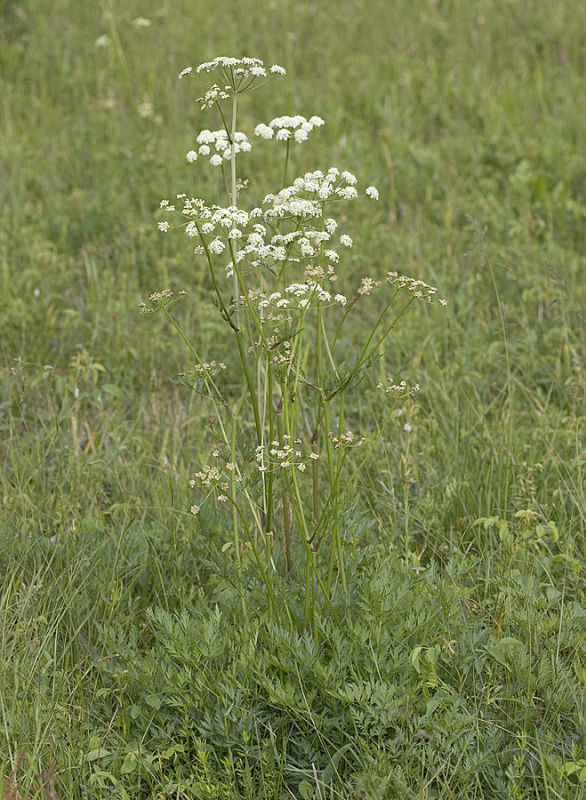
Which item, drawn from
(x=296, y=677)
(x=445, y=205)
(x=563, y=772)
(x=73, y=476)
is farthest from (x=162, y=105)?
(x=563, y=772)

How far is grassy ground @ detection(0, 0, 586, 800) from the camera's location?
2.24 metres

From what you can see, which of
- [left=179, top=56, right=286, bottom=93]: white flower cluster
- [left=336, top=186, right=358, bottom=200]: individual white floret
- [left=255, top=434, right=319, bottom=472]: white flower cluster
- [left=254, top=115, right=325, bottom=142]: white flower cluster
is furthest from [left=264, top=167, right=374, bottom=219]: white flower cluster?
[left=255, top=434, right=319, bottom=472]: white flower cluster

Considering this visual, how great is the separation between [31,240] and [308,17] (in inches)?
153

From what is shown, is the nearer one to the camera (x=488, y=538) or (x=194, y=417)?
(x=488, y=538)

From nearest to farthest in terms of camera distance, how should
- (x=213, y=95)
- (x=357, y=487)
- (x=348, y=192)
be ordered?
(x=348, y=192) < (x=213, y=95) < (x=357, y=487)

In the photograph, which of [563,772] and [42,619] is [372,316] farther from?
[563,772]

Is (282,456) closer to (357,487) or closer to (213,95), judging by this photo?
(213,95)

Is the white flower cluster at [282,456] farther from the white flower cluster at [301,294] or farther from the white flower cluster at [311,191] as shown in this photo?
the white flower cluster at [311,191]

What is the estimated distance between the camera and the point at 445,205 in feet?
17.5

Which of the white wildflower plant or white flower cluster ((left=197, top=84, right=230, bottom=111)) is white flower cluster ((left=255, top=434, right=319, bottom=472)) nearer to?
the white wildflower plant

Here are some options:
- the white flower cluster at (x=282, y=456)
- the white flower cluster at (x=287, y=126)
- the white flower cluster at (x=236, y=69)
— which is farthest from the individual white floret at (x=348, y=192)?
the white flower cluster at (x=282, y=456)

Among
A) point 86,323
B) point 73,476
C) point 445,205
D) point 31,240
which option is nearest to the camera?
point 73,476

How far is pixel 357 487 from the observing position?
130 inches

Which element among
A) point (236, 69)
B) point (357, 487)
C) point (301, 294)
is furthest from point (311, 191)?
point (357, 487)
